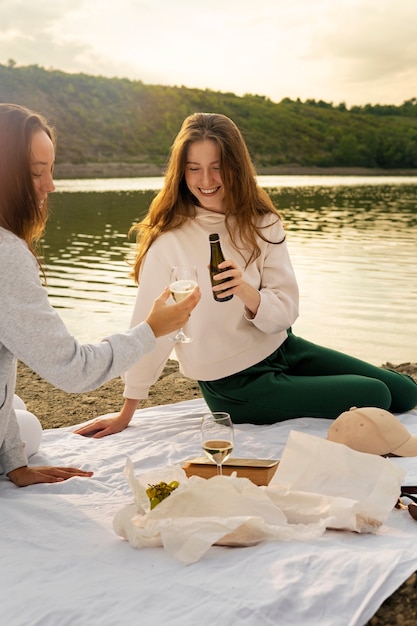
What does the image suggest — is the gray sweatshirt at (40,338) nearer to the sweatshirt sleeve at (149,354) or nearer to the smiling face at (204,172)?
the sweatshirt sleeve at (149,354)

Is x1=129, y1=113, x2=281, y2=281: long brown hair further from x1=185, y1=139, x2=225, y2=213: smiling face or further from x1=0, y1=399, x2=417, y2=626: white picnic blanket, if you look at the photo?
x1=0, y1=399, x2=417, y2=626: white picnic blanket

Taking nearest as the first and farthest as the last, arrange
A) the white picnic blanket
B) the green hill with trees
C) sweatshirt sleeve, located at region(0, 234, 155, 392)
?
the white picnic blanket, sweatshirt sleeve, located at region(0, 234, 155, 392), the green hill with trees

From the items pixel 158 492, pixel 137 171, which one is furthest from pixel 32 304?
pixel 137 171

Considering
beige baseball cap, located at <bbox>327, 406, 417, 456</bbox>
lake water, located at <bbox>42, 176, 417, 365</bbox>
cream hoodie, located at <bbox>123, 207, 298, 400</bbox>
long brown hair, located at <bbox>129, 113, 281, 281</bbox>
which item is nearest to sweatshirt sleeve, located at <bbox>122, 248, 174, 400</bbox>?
cream hoodie, located at <bbox>123, 207, 298, 400</bbox>

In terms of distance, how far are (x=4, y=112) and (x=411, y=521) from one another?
2371mm

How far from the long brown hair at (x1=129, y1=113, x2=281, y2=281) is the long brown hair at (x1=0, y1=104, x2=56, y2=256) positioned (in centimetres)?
138

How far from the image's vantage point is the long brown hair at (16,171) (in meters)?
3.14

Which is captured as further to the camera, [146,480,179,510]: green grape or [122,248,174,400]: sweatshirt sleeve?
[122,248,174,400]: sweatshirt sleeve

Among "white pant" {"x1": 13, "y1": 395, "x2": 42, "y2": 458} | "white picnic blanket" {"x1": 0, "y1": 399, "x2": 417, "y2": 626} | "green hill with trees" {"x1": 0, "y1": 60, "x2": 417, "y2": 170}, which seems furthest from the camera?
"green hill with trees" {"x1": 0, "y1": 60, "x2": 417, "y2": 170}

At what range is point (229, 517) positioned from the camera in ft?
9.37

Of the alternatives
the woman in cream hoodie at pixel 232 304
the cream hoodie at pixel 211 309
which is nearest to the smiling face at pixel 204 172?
the woman in cream hoodie at pixel 232 304

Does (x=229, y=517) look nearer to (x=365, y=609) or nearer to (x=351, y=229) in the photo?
(x=365, y=609)

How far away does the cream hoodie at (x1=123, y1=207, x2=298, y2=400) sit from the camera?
479 centimetres

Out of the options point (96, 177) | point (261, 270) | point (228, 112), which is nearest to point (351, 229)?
point (261, 270)
